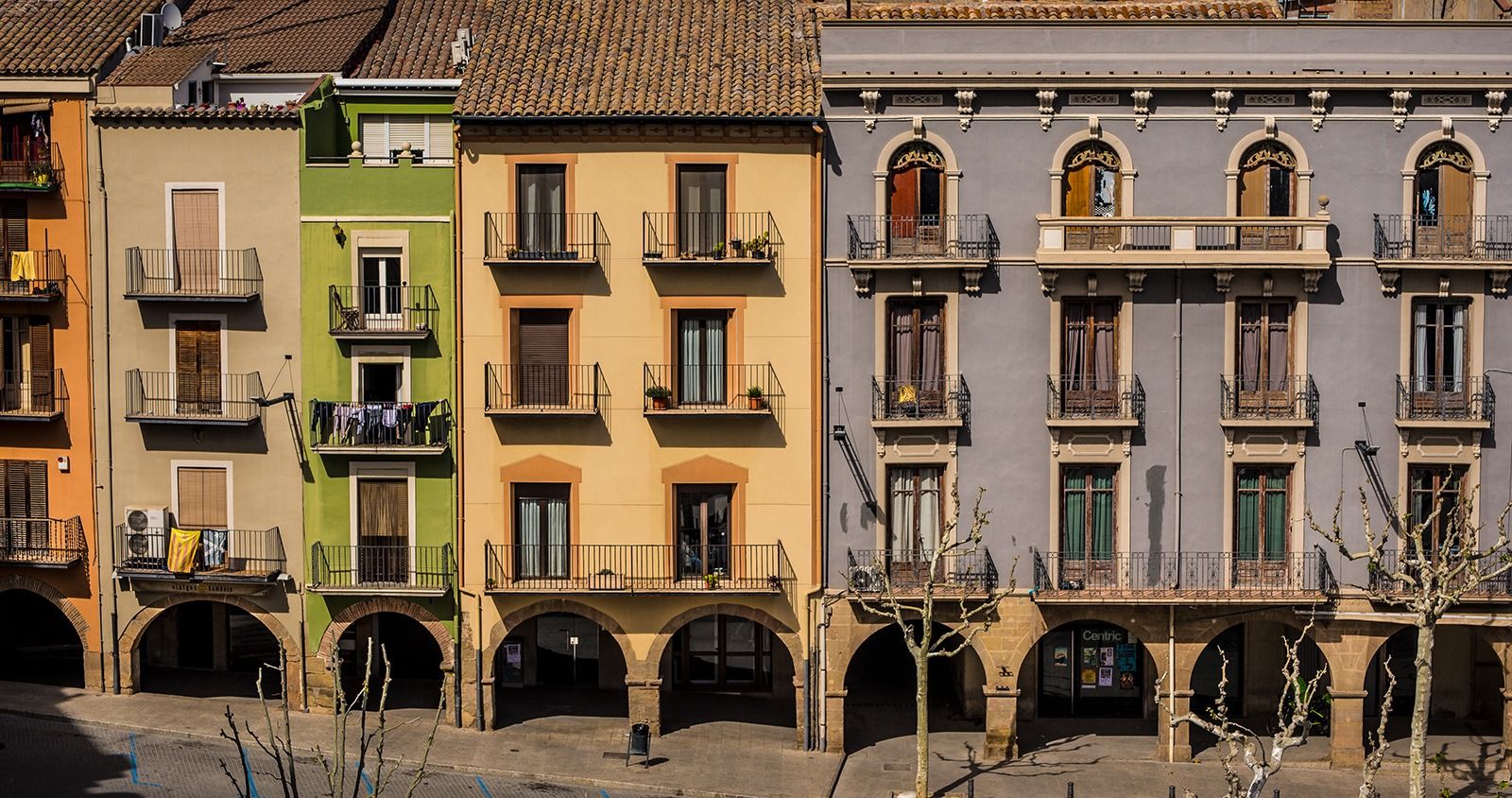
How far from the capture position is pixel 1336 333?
44906 millimetres

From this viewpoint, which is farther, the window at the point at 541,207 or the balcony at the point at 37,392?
the balcony at the point at 37,392

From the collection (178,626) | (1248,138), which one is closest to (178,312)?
(178,626)

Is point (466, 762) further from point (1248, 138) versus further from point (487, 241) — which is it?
point (1248, 138)

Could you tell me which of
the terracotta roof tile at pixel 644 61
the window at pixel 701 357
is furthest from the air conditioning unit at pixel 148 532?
the window at pixel 701 357

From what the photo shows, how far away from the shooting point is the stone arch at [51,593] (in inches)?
1905

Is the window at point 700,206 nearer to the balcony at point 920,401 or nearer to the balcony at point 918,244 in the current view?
the balcony at point 918,244

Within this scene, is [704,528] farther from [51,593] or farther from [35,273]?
[35,273]

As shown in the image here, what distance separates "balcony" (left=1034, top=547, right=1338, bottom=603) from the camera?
148 feet

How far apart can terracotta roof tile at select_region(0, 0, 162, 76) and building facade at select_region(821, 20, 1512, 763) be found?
765 inches

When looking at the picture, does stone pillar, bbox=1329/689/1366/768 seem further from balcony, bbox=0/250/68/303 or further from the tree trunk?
balcony, bbox=0/250/68/303

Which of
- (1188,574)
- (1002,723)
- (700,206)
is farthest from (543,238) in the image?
(1188,574)

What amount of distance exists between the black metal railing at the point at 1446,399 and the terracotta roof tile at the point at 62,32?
113ft

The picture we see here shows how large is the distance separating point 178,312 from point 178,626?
10.3 meters

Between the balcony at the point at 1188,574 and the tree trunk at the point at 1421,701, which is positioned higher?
the balcony at the point at 1188,574
